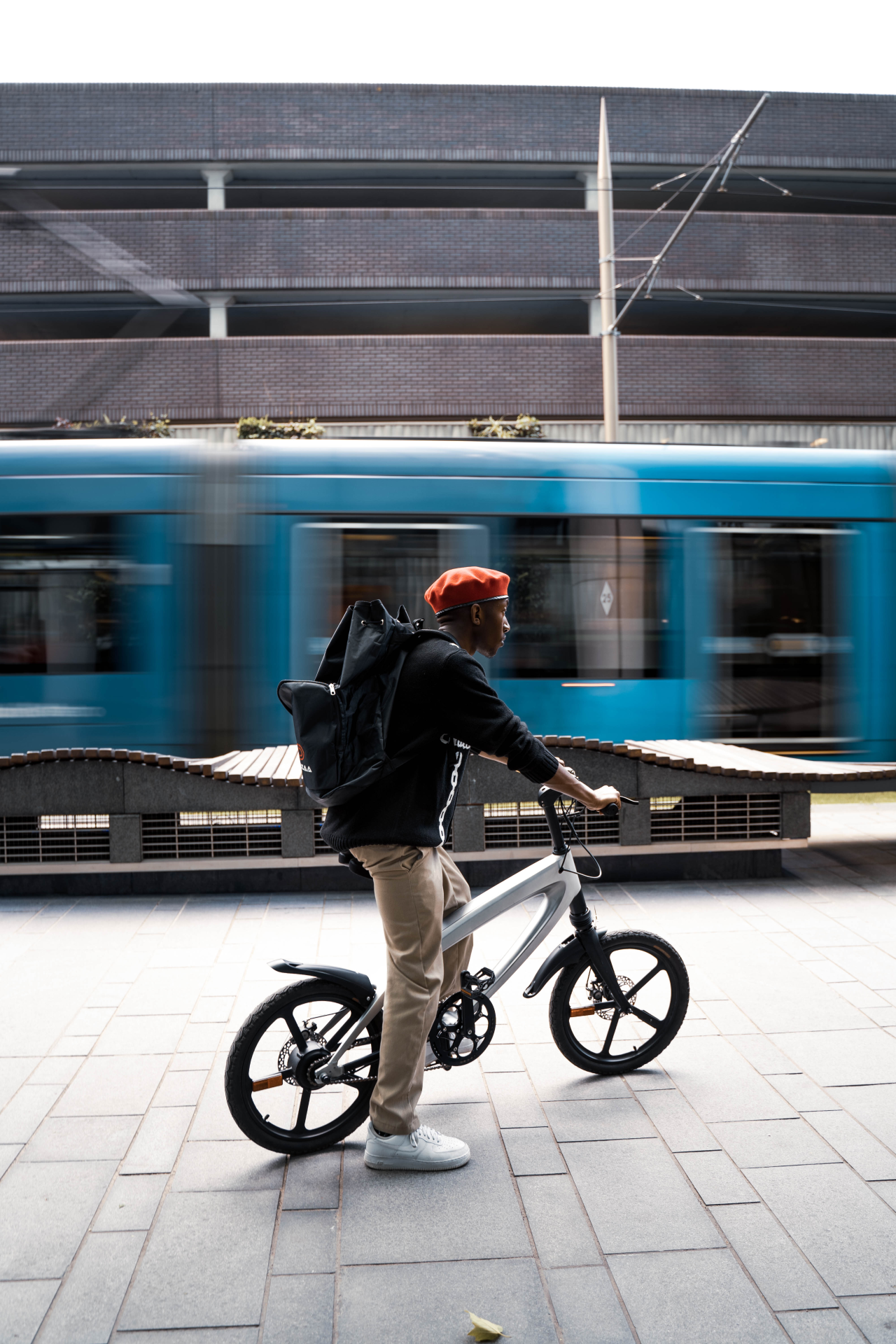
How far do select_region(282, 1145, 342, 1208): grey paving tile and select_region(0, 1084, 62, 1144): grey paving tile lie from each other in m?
0.89

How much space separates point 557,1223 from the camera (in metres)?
2.84

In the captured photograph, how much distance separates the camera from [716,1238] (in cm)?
274

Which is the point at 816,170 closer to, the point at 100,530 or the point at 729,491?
the point at 729,491

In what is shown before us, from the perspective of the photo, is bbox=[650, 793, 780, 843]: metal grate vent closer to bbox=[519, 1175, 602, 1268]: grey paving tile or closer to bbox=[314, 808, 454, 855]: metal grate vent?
bbox=[314, 808, 454, 855]: metal grate vent

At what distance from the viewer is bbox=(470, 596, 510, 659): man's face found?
121 inches

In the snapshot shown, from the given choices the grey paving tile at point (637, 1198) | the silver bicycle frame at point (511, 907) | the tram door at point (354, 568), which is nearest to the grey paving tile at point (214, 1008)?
the silver bicycle frame at point (511, 907)

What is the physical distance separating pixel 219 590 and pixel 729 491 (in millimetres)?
4520

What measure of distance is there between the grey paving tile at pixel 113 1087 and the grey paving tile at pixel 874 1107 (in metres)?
2.35

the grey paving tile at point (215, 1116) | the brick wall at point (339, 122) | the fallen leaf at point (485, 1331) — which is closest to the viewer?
the fallen leaf at point (485, 1331)

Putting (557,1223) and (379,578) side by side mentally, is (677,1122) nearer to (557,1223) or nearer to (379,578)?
(557,1223)

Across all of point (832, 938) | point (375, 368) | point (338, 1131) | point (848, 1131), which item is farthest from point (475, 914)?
point (375, 368)

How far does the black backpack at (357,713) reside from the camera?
9.37 ft

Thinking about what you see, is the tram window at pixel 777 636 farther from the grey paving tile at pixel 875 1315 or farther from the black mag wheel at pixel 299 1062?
the grey paving tile at pixel 875 1315

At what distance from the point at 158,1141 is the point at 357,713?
157 cm
